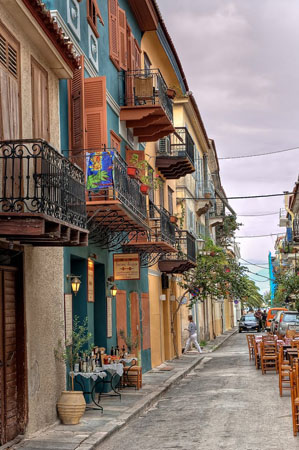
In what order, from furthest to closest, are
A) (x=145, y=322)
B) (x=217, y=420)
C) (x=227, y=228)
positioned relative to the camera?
(x=227, y=228), (x=145, y=322), (x=217, y=420)

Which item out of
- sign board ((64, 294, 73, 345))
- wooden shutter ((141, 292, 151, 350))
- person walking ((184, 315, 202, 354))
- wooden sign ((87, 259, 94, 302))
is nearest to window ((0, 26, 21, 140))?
sign board ((64, 294, 73, 345))

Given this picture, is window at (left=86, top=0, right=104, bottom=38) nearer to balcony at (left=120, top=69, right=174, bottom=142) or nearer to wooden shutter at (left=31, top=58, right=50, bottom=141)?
balcony at (left=120, top=69, right=174, bottom=142)

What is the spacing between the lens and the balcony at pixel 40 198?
8.52 metres

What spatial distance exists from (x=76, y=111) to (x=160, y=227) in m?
7.45

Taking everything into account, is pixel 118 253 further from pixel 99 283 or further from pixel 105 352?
pixel 105 352

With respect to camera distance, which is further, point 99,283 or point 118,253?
point 118,253

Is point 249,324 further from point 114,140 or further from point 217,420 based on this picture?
point 217,420

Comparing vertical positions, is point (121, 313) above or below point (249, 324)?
above

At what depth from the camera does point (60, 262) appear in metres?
12.6

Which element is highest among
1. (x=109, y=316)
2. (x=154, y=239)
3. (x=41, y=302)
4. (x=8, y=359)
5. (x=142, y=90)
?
(x=142, y=90)

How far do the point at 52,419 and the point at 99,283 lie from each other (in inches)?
208

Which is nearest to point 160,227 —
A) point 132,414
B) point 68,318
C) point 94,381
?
point 94,381

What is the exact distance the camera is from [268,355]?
2044cm

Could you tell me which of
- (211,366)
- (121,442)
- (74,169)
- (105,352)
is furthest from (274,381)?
(74,169)
